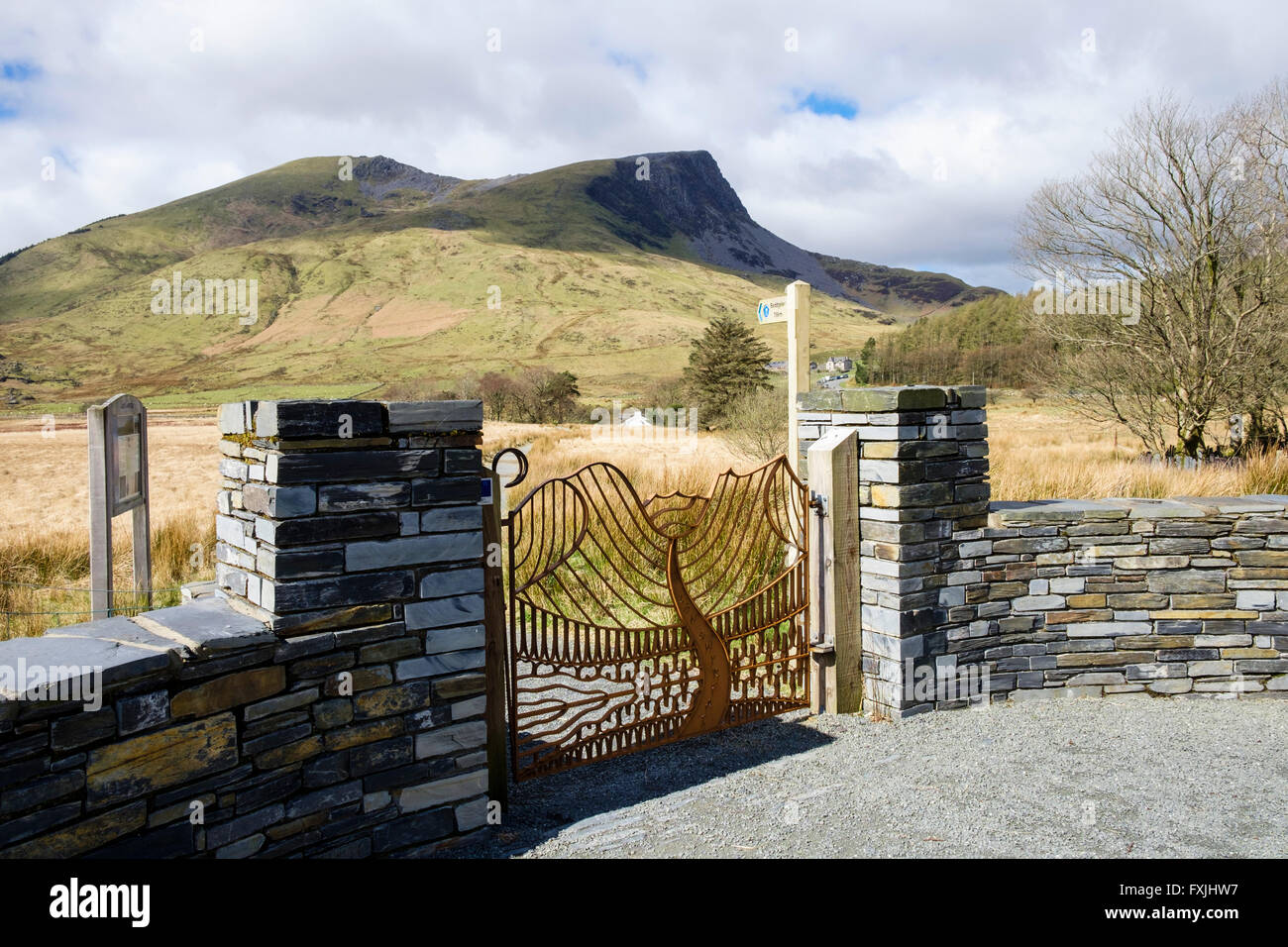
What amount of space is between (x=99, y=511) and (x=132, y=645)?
9.40ft

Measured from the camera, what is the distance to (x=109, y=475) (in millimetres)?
5254

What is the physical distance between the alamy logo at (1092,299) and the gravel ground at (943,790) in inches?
341

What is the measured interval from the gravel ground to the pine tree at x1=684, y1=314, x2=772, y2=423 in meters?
22.0

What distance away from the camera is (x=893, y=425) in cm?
498

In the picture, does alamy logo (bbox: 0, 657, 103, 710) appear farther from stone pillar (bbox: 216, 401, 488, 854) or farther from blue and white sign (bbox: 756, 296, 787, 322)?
blue and white sign (bbox: 756, 296, 787, 322)

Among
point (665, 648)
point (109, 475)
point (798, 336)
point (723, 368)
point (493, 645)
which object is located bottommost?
point (665, 648)

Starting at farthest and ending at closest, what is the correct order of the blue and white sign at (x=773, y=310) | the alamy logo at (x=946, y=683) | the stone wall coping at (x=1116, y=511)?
the blue and white sign at (x=773, y=310)
the stone wall coping at (x=1116, y=511)
the alamy logo at (x=946, y=683)

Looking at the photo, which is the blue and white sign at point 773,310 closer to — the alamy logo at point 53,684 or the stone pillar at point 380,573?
the stone pillar at point 380,573

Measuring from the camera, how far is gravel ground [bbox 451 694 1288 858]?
3605mm

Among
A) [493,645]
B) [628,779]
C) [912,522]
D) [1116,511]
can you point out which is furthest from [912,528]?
[493,645]

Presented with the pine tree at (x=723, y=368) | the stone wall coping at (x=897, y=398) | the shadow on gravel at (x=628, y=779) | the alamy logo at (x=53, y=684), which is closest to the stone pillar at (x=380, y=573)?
the shadow on gravel at (x=628, y=779)

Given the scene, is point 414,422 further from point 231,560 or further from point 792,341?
point 792,341
